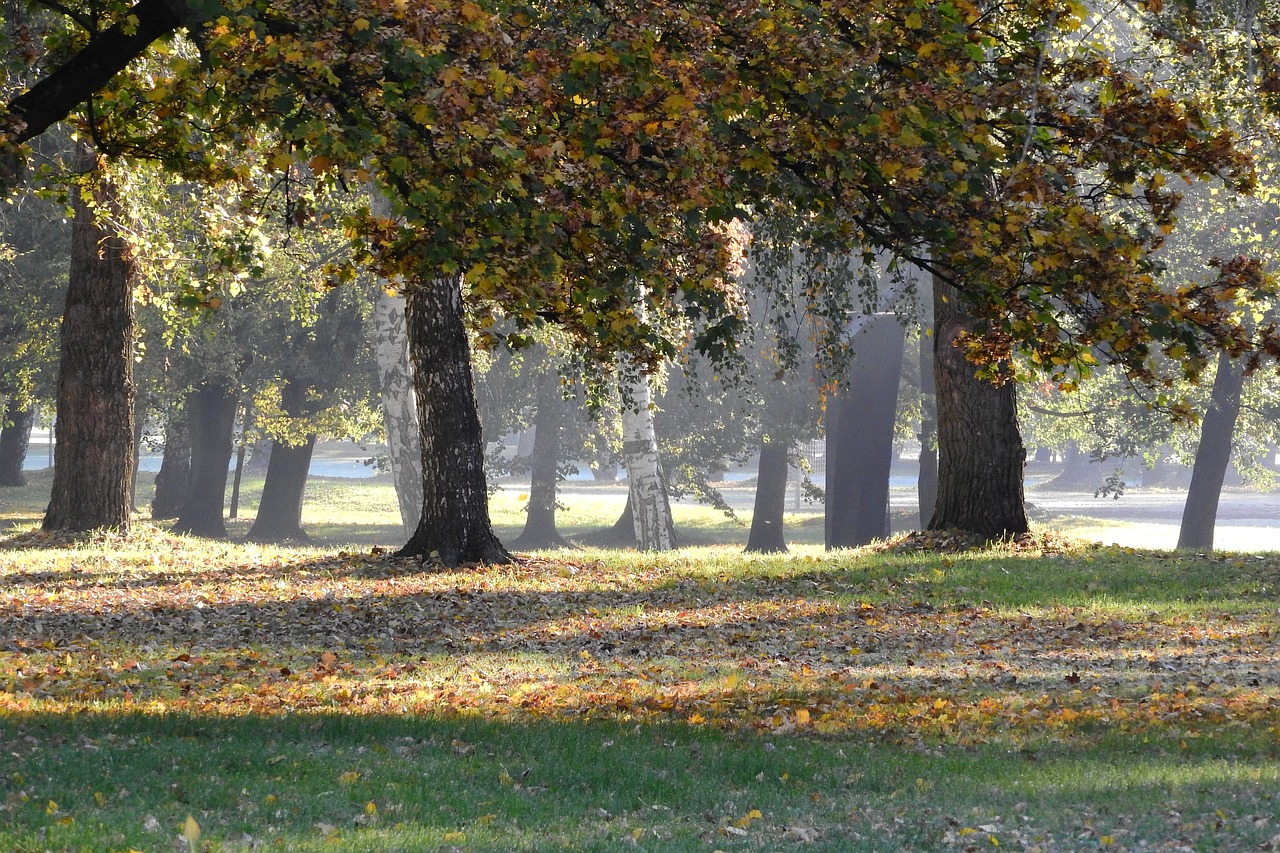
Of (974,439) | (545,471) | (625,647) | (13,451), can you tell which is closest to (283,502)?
(545,471)

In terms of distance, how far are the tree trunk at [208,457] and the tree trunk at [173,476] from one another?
1851 mm

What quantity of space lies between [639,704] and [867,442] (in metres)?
20.2

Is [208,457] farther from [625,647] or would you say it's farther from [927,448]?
[625,647]

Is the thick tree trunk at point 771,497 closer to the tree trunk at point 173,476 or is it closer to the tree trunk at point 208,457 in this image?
the tree trunk at point 208,457

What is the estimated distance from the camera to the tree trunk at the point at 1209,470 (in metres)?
30.0

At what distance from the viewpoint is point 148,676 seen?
9.15m

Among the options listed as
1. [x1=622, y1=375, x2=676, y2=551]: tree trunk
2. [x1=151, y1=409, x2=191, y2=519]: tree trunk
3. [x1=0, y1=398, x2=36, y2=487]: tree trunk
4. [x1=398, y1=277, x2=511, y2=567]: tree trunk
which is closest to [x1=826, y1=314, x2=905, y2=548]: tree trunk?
[x1=622, y1=375, x2=676, y2=551]: tree trunk

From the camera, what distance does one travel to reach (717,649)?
11039 mm

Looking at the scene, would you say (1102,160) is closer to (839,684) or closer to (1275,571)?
(839,684)

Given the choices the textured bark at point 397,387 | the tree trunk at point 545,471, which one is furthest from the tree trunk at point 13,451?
the textured bark at point 397,387

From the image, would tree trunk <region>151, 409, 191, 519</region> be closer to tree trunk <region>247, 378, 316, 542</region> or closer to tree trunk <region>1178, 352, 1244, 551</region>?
tree trunk <region>247, 378, 316, 542</region>

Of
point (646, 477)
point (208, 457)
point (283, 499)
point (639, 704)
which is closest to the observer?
point (639, 704)

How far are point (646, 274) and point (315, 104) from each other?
2230mm

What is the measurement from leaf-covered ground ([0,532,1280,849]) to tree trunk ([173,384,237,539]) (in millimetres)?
15698
